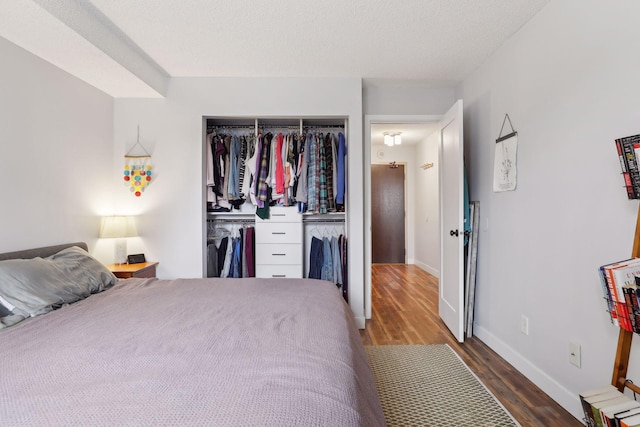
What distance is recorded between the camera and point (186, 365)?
1008 millimetres

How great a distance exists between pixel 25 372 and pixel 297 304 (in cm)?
103

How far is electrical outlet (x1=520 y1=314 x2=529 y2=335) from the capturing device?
2.14 metres

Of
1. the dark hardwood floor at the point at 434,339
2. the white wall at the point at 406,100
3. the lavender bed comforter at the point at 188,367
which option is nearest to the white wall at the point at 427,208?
the dark hardwood floor at the point at 434,339

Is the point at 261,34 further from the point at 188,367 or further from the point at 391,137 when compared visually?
the point at 391,137

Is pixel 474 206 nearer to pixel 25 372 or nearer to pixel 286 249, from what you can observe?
pixel 286 249

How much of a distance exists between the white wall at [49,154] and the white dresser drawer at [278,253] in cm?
145

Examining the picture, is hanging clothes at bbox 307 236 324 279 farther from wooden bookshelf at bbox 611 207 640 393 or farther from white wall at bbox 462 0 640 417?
wooden bookshelf at bbox 611 207 640 393

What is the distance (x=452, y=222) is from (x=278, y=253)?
1633 mm

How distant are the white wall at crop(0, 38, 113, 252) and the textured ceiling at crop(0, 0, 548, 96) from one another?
0.16 m

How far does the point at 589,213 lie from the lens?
64.6 inches

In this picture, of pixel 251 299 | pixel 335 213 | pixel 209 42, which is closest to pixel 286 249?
pixel 335 213

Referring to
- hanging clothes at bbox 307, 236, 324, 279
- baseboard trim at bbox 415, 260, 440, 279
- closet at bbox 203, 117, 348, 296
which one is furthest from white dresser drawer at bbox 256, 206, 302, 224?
baseboard trim at bbox 415, 260, 440, 279

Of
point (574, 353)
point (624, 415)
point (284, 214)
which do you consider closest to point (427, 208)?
point (284, 214)

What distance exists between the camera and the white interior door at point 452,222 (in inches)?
103
